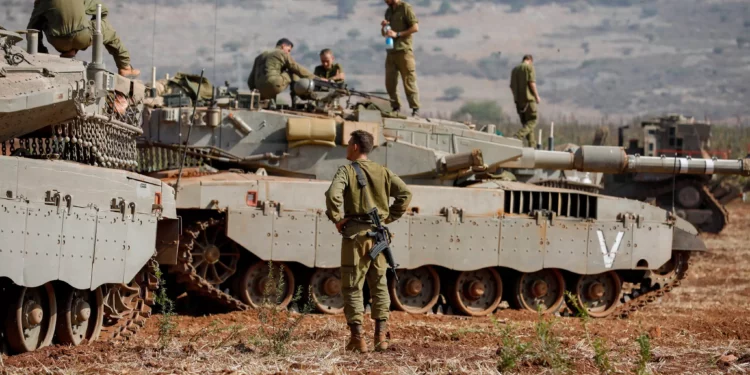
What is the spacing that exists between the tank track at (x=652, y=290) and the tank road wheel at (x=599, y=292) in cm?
16

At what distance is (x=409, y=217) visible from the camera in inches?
697

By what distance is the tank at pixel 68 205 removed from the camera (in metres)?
11.3

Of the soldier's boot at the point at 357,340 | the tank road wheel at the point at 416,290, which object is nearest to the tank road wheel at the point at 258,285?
the tank road wheel at the point at 416,290

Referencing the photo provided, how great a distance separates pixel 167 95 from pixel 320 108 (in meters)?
2.10

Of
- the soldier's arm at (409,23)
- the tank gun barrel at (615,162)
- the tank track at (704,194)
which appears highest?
the soldier's arm at (409,23)

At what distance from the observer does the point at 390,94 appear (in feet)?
65.8

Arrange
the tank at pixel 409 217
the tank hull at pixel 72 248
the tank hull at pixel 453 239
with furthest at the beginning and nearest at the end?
Answer: the tank at pixel 409 217
the tank hull at pixel 453 239
the tank hull at pixel 72 248

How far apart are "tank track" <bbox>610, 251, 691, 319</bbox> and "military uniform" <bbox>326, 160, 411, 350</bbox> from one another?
8107 mm

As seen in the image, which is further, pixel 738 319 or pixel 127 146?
pixel 738 319

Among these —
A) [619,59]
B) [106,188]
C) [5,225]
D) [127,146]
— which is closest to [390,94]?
[127,146]

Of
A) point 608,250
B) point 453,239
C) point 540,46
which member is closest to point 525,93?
point 608,250

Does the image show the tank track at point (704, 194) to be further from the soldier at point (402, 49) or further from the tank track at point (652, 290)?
the soldier at point (402, 49)

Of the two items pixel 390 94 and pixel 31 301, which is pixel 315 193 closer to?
pixel 390 94

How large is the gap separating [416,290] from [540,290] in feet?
6.41
